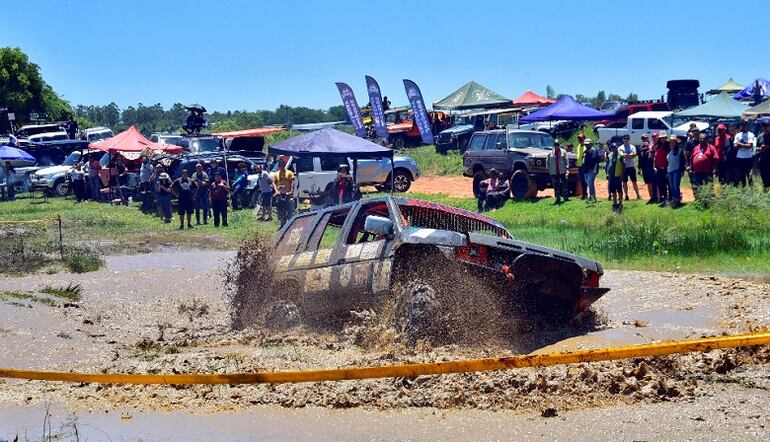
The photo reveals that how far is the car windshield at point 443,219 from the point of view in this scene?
37.4 ft

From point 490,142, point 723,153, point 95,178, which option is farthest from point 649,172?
point 95,178

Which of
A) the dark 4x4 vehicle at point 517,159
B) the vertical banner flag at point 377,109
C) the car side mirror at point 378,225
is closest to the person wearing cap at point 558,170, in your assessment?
the dark 4x4 vehicle at point 517,159

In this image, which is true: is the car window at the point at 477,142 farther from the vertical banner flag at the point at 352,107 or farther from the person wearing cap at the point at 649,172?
the vertical banner flag at the point at 352,107

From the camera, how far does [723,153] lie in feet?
75.2

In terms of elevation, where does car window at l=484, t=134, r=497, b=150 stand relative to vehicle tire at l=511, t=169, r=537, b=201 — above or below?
above

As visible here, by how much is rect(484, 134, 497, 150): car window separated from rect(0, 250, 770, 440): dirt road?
16.4 metres

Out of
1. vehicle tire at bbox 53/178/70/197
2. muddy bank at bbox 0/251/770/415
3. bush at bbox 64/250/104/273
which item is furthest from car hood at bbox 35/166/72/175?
muddy bank at bbox 0/251/770/415

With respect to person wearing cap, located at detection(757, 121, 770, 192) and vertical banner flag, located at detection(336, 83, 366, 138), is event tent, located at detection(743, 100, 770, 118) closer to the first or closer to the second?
person wearing cap, located at detection(757, 121, 770, 192)

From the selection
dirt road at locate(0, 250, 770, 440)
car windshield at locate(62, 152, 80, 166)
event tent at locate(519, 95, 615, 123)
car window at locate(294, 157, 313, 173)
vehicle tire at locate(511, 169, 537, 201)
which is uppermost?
event tent at locate(519, 95, 615, 123)

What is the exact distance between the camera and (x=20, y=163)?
42.1 m

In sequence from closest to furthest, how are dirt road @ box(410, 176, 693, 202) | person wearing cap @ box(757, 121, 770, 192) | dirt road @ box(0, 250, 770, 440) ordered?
dirt road @ box(0, 250, 770, 440)
person wearing cap @ box(757, 121, 770, 192)
dirt road @ box(410, 176, 693, 202)

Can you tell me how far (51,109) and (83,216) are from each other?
36.9m

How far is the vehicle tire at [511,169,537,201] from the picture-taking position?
90.1ft

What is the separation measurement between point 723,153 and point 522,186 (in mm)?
6036
